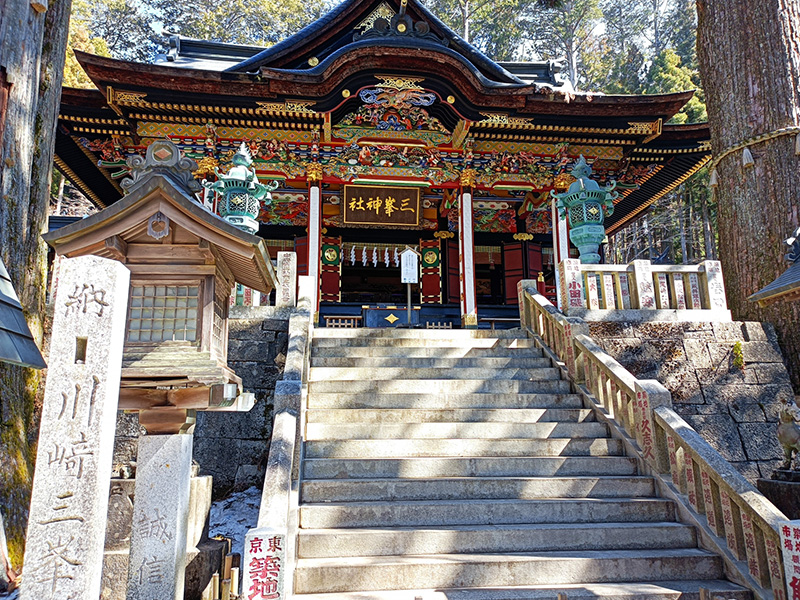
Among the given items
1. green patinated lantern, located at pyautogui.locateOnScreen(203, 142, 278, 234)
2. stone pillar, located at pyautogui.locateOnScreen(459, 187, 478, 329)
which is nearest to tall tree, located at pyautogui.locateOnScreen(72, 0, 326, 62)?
stone pillar, located at pyautogui.locateOnScreen(459, 187, 478, 329)

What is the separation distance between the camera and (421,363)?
6.91 meters

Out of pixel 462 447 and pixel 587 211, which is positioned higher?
pixel 587 211

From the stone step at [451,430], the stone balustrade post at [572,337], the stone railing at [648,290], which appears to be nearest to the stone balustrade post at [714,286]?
the stone railing at [648,290]

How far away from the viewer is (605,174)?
11805 mm

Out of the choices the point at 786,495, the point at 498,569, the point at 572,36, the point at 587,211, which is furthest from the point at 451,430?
the point at 572,36

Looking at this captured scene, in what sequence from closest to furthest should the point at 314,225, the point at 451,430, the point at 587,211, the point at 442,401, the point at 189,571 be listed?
the point at 189,571, the point at 451,430, the point at 442,401, the point at 587,211, the point at 314,225

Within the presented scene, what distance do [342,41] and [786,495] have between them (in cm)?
1047

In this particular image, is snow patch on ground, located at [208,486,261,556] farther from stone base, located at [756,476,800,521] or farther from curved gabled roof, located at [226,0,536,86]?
curved gabled roof, located at [226,0,536,86]

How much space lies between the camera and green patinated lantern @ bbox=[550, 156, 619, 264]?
8250 millimetres

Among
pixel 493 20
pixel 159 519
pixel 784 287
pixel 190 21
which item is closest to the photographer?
pixel 159 519

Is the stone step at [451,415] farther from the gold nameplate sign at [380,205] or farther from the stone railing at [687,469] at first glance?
the gold nameplate sign at [380,205]

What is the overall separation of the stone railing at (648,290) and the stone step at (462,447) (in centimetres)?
242

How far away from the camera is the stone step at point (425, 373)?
21.2 ft

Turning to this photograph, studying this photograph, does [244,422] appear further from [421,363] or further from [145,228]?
[145,228]
